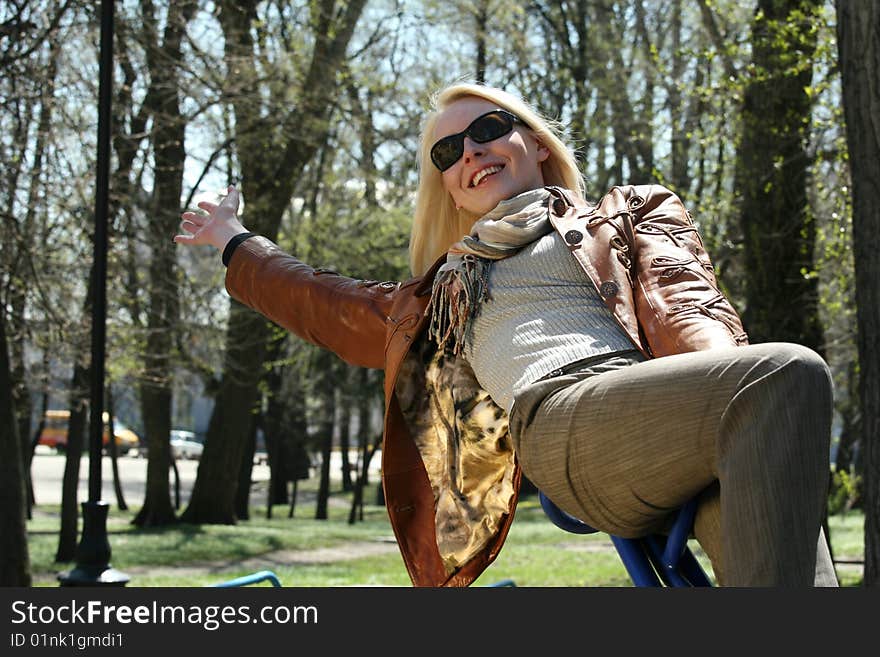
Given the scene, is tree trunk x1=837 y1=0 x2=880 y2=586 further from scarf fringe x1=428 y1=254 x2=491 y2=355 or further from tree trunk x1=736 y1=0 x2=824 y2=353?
tree trunk x1=736 y1=0 x2=824 y2=353

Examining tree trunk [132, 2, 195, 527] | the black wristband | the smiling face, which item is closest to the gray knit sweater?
the smiling face

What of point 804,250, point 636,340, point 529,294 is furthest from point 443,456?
point 804,250

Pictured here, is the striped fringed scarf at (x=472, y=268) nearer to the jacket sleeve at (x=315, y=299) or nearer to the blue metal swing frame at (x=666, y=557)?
the jacket sleeve at (x=315, y=299)

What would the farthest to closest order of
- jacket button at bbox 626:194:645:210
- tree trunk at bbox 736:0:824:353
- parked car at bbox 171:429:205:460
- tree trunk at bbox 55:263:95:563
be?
parked car at bbox 171:429:205:460 < tree trunk at bbox 55:263:95:563 < tree trunk at bbox 736:0:824:353 < jacket button at bbox 626:194:645:210

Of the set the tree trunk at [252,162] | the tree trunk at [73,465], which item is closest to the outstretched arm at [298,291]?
the tree trunk at [252,162]

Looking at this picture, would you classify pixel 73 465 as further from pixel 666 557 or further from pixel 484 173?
pixel 666 557

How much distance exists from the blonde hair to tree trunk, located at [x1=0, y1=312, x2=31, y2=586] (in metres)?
6.22

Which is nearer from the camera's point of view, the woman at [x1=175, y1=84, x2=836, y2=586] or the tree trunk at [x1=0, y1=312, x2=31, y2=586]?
the woman at [x1=175, y1=84, x2=836, y2=586]

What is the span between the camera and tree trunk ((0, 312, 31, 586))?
28.5 ft

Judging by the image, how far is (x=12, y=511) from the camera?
8867 mm

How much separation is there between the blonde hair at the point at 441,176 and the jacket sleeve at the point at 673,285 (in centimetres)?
39

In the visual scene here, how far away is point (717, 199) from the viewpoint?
13.8 meters

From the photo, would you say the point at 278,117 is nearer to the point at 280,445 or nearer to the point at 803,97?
the point at 803,97

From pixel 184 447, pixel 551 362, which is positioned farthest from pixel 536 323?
pixel 184 447
